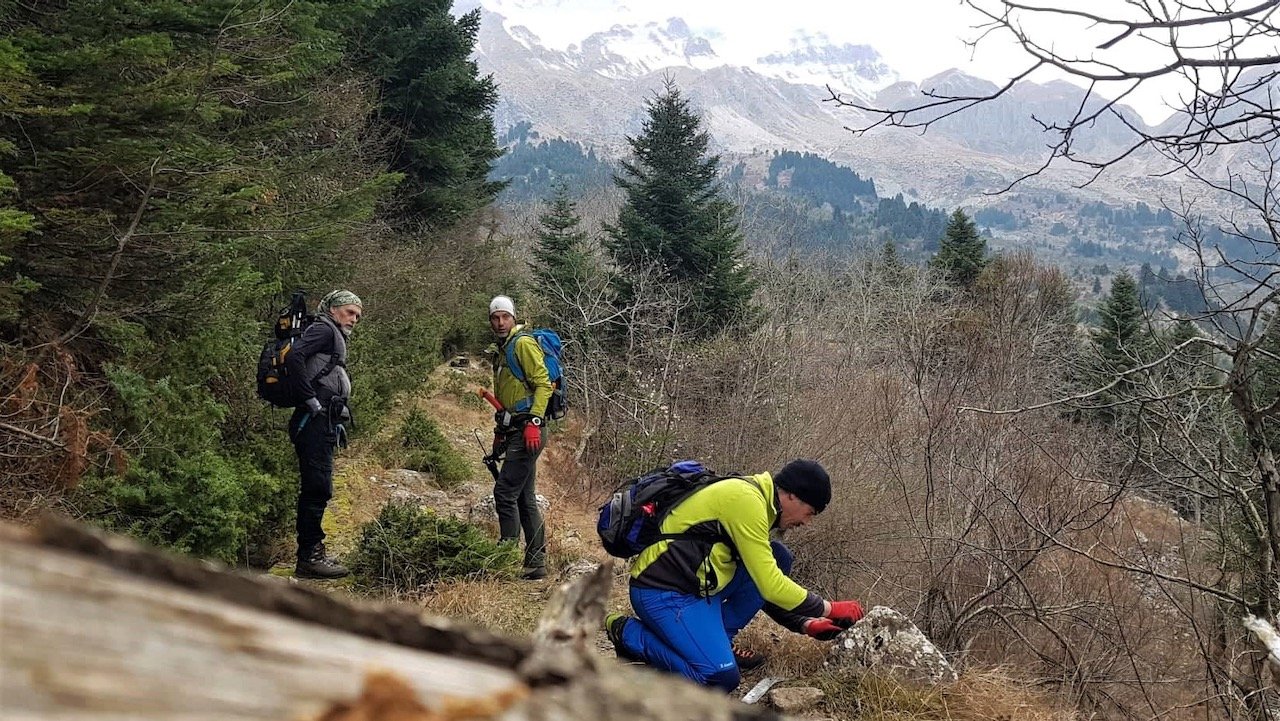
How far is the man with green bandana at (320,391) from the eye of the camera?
4.07 m

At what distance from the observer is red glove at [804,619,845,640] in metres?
3.43

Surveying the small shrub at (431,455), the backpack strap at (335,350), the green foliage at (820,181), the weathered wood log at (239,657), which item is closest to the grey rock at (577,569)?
the backpack strap at (335,350)

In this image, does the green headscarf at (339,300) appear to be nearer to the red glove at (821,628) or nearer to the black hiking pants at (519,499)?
the black hiking pants at (519,499)

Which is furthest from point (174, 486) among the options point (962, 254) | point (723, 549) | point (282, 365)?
point (962, 254)

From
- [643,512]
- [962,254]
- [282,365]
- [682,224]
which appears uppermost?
[962,254]

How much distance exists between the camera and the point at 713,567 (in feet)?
10.6

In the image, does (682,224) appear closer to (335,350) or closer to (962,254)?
(335,350)

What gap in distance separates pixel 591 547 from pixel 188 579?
6023 millimetres

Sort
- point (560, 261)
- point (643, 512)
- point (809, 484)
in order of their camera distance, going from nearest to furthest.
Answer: point (809, 484) → point (643, 512) → point (560, 261)

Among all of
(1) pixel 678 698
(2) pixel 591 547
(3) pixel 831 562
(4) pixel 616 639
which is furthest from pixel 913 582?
(1) pixel 678 698

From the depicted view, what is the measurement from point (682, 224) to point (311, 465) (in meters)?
13.8

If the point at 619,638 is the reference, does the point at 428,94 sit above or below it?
above

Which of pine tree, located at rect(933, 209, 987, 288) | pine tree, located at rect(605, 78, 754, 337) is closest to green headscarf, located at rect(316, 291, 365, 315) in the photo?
pine tree, located at rect(605, 78, 754, 337)

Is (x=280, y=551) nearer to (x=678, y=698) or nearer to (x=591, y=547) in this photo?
(x=591, y=547)
